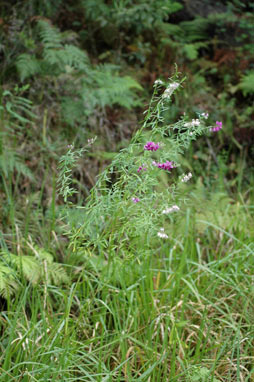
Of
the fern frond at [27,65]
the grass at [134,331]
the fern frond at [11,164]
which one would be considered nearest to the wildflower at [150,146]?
the grass at [134,331]

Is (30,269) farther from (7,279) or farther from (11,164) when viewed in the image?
(11,164)

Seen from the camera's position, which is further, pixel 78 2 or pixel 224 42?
pixel 224 42

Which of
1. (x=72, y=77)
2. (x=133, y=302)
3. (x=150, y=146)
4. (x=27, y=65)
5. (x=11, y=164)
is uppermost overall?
(x=150, y=146)

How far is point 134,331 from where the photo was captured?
217cm

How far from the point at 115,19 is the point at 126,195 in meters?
3.55

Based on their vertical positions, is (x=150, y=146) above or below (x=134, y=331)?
above

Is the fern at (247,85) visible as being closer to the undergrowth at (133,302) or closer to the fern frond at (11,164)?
the undergrowth at (133,302)

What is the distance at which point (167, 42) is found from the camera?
5008 mm

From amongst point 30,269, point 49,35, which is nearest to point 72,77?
point 49,35

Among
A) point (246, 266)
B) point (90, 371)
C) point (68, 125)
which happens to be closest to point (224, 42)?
point (68, 125)

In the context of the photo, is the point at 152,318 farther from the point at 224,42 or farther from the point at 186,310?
the point at 224,42

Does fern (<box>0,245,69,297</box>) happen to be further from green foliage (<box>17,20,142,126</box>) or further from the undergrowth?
green foliage (<box>17,20,142,126</box>)

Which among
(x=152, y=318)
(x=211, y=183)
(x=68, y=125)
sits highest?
(x=68, y=125)

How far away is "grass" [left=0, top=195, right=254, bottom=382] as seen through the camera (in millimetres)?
1871
